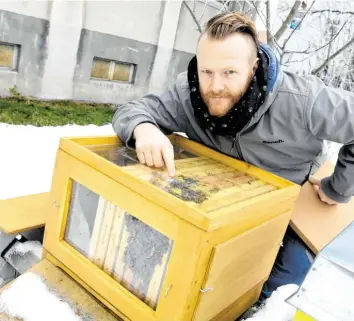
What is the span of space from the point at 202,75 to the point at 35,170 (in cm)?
236

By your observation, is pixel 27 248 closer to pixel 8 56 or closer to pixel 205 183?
pixel 205 183

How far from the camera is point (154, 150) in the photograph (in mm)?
1382

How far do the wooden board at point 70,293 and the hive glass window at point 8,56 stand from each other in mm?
4141

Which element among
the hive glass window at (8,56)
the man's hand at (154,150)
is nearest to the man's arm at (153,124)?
the man's hand at (154,150)

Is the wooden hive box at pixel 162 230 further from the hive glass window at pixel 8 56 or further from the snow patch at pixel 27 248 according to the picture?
the hive glass window at pixel 8 56

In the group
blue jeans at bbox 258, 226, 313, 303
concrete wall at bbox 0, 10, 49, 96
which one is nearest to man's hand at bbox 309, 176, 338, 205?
blue jeans at bbox 258, 226, 313, 303

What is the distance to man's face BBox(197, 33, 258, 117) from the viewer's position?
1504mm

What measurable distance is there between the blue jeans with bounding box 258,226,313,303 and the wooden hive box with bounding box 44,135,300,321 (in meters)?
0.42

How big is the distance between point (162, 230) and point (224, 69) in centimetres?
74

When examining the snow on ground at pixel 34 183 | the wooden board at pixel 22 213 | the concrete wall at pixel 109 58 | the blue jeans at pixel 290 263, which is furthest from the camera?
the concrete wall at pixel 109 58

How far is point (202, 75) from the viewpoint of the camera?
159cm

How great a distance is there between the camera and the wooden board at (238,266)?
1129 millimetres

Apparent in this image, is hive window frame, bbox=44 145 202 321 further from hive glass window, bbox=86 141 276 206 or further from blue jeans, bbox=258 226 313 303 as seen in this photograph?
blue jeans, bbox=258 226 313 303

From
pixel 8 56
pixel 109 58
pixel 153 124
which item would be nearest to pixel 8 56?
pixel 8 56
